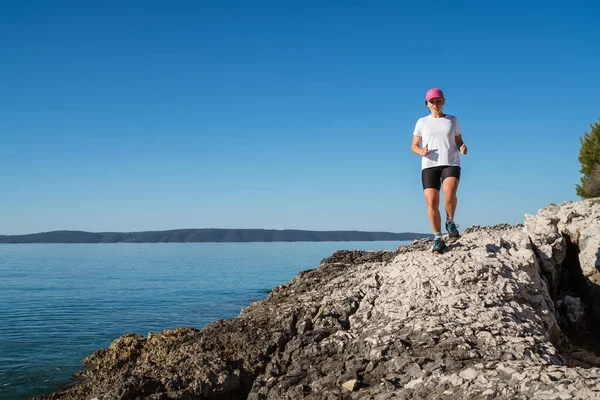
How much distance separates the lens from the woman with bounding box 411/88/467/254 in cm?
920

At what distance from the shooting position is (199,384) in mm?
7418

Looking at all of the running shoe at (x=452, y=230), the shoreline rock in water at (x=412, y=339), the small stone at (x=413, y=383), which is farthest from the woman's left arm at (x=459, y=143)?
the small stone at (x=413, y=383)

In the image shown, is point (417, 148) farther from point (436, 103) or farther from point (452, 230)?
point (452, 230)

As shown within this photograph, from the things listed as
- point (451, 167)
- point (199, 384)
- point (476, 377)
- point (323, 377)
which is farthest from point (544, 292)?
point (199, 384)

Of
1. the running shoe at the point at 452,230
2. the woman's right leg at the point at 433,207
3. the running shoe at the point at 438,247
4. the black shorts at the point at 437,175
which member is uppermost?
the black shorts at the point at 437,175

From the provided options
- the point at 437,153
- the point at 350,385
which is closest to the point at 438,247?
the point at 437,153

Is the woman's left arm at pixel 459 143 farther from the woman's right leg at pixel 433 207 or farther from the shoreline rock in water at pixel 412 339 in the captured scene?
the shoreline rock in water at pixel 412 339

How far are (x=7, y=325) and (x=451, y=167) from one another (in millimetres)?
17698

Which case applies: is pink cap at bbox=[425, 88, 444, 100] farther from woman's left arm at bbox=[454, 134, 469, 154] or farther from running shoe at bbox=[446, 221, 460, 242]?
running shoe at bbox=[446, 221, 460, 242]

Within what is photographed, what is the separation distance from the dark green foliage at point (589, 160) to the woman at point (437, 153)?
85.0 ft

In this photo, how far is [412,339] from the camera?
7.02 m

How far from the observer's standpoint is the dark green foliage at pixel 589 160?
3189cm

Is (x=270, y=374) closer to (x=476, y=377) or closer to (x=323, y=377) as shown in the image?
(x=323, y=377)

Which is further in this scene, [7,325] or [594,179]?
[594,179]
